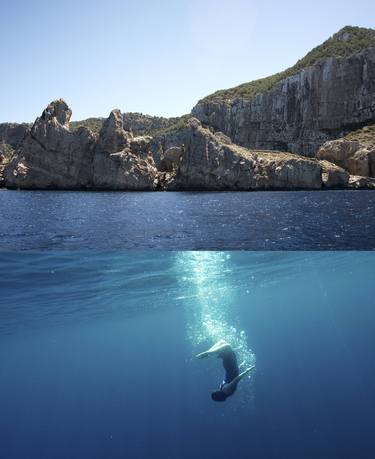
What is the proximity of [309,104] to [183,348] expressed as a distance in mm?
81761

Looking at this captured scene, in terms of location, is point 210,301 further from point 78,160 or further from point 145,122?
point 145,122

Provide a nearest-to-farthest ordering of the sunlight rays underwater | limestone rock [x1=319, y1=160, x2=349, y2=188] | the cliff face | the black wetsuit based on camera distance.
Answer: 1. the black wetsuit
2. the sunlight rays underwater
3. limestone rock [x1=319, y1=160, x2=349, y2=188]
4. the cliff face

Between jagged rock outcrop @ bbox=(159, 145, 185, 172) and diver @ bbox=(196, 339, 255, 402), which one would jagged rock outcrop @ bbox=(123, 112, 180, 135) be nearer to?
jagged rock outcrop @ bbox=(159, 145, 185, 172)

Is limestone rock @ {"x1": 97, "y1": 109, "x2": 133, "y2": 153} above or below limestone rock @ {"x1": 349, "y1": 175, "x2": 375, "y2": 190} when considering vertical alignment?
above

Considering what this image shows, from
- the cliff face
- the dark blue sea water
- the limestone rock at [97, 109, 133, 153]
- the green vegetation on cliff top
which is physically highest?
the green vegetation on cliff top

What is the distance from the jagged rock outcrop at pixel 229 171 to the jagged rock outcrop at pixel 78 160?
642 cm

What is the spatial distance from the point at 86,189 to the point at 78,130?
9.88m

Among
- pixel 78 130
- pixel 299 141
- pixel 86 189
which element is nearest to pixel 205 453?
pixel 86 189

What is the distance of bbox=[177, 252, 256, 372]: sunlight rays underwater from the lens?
898 inches

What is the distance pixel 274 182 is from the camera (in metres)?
79.4

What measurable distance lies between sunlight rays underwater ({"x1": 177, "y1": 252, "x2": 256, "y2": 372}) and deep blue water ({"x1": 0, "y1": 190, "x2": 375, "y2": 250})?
117cm

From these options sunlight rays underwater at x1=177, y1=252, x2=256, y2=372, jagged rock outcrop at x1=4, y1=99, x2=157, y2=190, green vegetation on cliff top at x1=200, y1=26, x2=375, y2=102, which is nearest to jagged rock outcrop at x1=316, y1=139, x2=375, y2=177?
jagged rock outcrop at x1=4, y1=99, x2=157, y2=190

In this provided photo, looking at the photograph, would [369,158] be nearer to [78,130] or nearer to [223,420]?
[78,130]

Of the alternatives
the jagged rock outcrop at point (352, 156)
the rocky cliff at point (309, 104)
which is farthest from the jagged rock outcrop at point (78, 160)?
the rocky cliff at point (309, 104)
